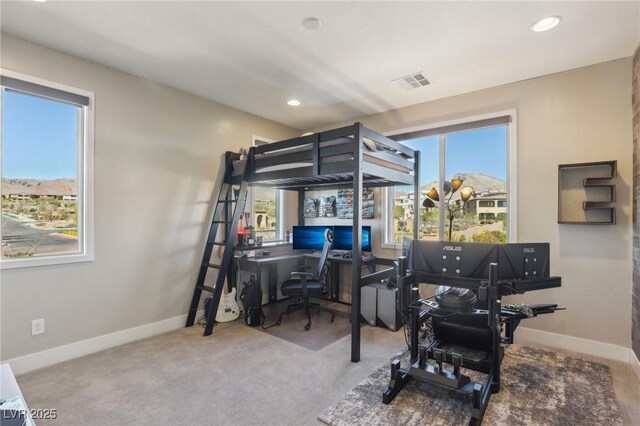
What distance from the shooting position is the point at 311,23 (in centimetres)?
236

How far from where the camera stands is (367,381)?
97.4 inches

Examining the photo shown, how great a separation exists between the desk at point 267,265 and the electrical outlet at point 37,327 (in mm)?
1966

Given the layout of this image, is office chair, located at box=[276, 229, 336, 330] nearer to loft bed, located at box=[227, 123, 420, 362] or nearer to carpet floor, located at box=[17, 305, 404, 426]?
carpet floor, located at box=[17, 305, 404, 426]

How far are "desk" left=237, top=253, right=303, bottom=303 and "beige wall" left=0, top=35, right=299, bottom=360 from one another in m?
0.60

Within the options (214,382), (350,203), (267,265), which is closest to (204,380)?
(214,382)

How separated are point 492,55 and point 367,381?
3.02m

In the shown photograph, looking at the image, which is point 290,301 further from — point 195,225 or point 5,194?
point 5,194

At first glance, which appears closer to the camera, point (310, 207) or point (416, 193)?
point (416, 193)

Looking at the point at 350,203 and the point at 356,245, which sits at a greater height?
the point at 350,203

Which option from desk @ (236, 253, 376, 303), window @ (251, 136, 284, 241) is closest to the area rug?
desk @ (236, 253, 376, 303)

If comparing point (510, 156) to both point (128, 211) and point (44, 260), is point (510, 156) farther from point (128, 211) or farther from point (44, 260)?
point (44, 260)

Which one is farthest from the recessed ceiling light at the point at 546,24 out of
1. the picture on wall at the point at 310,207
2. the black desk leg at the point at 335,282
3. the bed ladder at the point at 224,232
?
the black desk leg at the point at 335,282

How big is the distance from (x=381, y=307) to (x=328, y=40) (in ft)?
9.41

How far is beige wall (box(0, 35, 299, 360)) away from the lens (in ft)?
8.77
